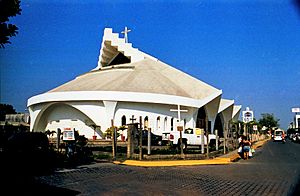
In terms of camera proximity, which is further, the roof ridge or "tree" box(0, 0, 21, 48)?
the roof ridge

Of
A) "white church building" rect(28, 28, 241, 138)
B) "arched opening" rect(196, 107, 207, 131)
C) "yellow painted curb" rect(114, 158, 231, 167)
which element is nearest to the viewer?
"yellow painted curb" rect(114, 158, 231, 167)

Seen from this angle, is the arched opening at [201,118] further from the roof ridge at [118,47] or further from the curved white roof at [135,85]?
the roof ridge at [118,47]

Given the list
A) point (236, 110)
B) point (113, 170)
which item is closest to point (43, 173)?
point (113, 170)

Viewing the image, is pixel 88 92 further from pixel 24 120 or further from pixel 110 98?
pixel 24 120

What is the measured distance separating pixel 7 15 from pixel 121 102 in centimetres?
3383

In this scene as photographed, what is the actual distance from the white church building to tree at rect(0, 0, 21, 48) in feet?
97.0

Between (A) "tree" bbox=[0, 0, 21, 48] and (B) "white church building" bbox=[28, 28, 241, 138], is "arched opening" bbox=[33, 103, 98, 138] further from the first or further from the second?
(A) "tree" bbox=[0, 0, 21, 48]

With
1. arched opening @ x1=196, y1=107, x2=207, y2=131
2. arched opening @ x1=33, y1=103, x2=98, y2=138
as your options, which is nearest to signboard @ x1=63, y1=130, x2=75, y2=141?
arched opening @ x1=33, y1=103, x2=98, y2=138

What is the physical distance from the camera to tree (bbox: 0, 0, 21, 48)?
873 centimetres

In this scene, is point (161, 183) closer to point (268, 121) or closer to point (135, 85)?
point (135, 85)

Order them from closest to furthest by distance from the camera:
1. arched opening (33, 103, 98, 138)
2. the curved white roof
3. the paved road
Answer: the paved road < the curved white roof < arched opening (33, 103, 98, 138)

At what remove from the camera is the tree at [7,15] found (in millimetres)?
8734

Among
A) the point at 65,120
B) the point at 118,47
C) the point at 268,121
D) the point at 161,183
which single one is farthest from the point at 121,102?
the point at 268,121

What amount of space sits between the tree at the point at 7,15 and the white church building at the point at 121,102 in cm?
2956
